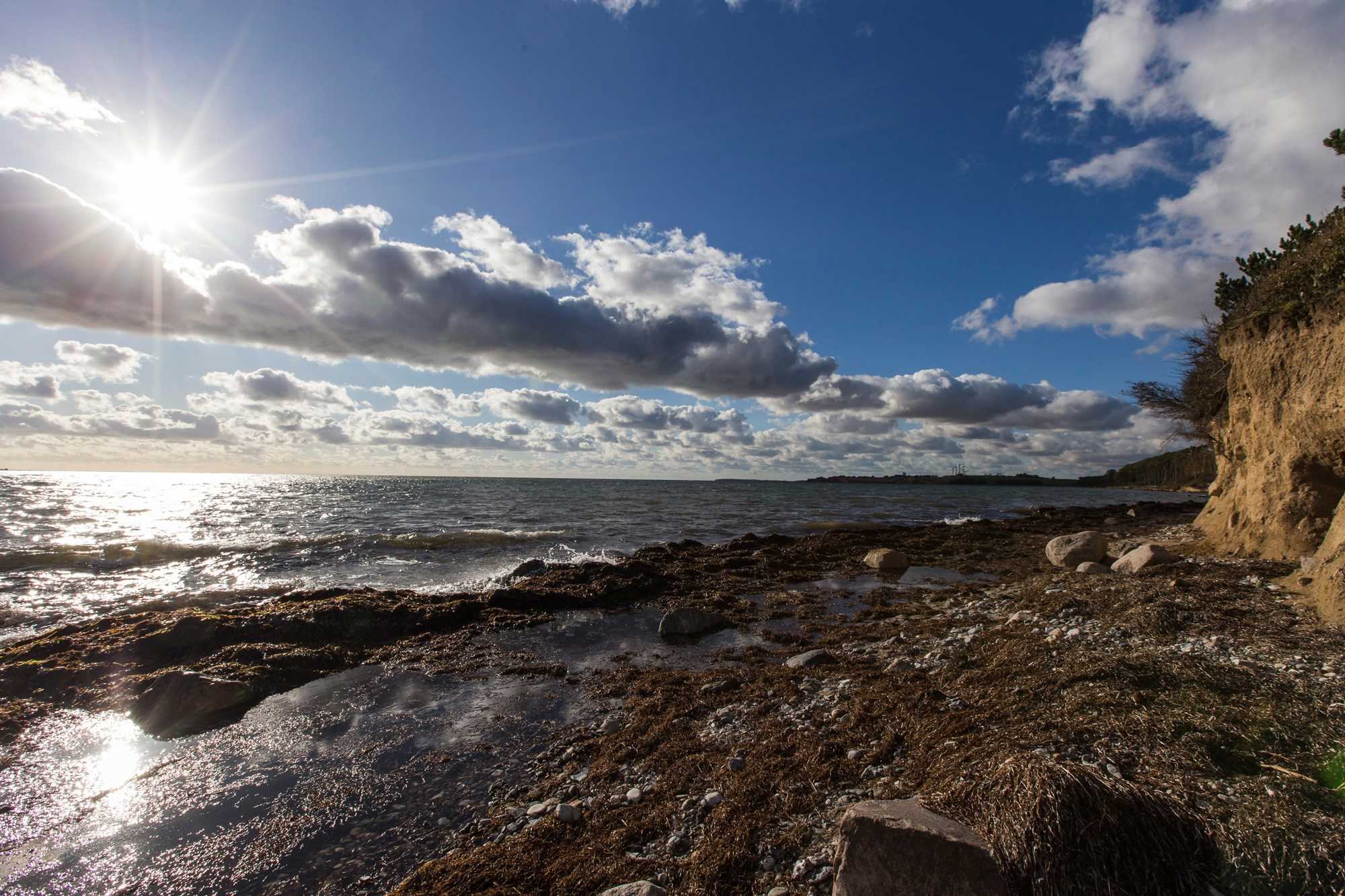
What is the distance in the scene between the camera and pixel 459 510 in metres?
46.0

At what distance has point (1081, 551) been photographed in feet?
58.7

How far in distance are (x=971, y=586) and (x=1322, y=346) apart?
9.13 meters

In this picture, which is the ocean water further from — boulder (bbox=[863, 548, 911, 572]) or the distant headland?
the distant headland

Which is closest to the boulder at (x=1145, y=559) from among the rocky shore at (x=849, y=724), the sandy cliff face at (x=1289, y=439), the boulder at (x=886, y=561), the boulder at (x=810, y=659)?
the rocky shore at (x=849, y=724)

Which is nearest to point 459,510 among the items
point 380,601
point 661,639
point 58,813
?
point 380,601

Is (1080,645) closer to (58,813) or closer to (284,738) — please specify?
(284,738)

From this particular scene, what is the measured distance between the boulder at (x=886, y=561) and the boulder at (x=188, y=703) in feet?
60.5

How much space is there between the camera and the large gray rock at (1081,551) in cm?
1777

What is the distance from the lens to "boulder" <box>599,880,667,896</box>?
4160 millimetres

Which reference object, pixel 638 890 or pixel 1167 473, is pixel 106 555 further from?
pixel 1167 473

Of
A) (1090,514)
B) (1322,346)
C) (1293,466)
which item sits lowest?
(1090,514)

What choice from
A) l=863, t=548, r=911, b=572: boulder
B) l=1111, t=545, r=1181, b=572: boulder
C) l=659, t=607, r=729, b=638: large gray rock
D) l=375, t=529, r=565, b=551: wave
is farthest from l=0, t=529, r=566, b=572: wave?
l=1111, t=545, r=1181, b=572: boulder

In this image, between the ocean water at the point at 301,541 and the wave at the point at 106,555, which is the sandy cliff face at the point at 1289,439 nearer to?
the ocean water at the point at 301,541

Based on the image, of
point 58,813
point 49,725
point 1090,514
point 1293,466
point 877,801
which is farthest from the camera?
point 1090,514
